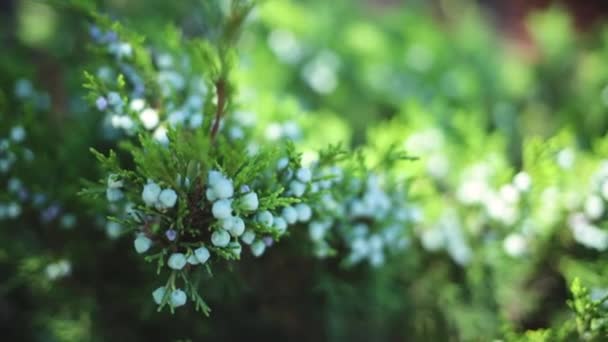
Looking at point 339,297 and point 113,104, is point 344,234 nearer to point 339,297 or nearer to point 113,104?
point 339,297

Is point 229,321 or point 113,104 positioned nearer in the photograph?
point 113,104

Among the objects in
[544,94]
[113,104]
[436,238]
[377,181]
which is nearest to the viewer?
[113,104]

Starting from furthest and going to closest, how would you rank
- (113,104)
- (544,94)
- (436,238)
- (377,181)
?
(544,94)
(436,238)
(377,181)
(113,104)

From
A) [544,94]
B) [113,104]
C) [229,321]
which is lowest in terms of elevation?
[229,321]

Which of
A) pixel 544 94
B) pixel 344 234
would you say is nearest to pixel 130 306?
pixel 344 234

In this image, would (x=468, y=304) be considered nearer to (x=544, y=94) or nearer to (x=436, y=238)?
(x=436, y=238)

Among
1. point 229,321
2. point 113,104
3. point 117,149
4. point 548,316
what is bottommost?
point 548,316

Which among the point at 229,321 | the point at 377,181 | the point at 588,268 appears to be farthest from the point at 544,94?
the point at 229,321

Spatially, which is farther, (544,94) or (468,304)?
(544,94)

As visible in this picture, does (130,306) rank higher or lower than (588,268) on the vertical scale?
higher
